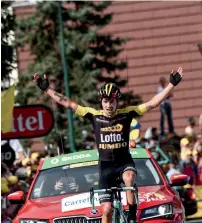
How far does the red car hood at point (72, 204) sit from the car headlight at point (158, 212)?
0.16 feet

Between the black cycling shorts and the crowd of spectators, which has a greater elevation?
the black cycling shorts

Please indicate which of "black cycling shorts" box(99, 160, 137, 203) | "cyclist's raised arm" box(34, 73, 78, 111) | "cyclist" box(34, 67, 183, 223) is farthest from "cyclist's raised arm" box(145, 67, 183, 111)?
"cyclist's raised arm" box(34, 73, 78, 111)

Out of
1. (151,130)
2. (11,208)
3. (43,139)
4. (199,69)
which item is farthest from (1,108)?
(199,69)

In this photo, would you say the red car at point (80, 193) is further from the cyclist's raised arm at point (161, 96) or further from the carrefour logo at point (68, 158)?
the cyclist's raised arm at point (161, 96)

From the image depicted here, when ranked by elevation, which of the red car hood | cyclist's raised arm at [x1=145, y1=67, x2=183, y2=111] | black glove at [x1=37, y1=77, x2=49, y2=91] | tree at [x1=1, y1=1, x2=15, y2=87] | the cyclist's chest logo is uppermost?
tree at [x1=1, y1=1, x2=15, y2=87]

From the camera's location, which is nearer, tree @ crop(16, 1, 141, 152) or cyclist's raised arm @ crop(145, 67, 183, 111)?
cyclist's raised arm @ crop(145, 67, 183, 111)

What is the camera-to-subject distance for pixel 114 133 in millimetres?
12547

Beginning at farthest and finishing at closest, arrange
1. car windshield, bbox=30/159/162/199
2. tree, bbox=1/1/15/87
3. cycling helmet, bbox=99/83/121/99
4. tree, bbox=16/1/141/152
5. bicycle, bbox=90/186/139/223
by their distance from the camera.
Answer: tree, bbox=16/1/141/152, tree, bbox=1/1/15/87, car windshield, bbox=30/159/162/199, cycling helmet, bbox=99/83/121/99, bicycle, bbox=90/186/139/223

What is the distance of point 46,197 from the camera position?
13812mm

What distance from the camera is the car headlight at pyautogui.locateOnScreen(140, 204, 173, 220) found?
1284 cm

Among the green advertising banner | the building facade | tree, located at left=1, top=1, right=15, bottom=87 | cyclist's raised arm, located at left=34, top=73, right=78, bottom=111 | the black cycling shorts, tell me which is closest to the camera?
the black cycling shorts

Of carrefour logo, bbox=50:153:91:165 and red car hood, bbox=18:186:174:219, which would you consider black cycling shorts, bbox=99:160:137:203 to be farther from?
carrefour logo, bbox=50:153:91:165

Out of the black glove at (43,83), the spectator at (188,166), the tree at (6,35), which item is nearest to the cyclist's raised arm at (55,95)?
the black glove at (43,83)

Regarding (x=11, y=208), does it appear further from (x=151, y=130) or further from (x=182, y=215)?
(x=151, y=130)
